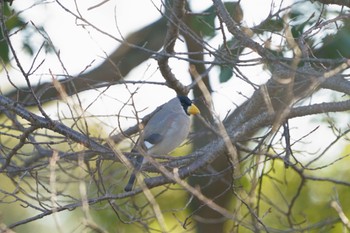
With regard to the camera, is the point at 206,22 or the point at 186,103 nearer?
the point at 206,22

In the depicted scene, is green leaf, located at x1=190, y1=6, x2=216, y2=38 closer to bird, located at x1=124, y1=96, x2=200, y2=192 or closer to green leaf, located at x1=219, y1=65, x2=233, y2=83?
green leaf, located at x1=219, y1=65, x2=233, y2=83

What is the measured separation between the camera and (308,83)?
14.8ft

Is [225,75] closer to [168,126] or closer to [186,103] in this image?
[168,126]

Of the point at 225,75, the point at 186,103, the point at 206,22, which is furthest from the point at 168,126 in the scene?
the point at 206,22

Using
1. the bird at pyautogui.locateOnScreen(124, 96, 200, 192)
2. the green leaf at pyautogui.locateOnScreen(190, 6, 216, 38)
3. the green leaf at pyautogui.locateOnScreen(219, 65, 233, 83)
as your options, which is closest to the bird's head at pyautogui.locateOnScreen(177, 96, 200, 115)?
the bird at pyautogui.locateOnScreen(124, 96, 200, 192)

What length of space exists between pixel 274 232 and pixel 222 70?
1.49 metres

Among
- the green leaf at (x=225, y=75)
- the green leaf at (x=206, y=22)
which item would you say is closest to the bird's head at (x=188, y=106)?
the green leaf at (x=206, y=22)

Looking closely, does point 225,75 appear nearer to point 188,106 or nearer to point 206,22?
point 206,22

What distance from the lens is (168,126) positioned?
5.98 meters

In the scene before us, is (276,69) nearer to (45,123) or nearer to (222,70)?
(222,70)

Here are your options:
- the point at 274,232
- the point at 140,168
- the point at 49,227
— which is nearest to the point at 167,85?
the point at 140,168

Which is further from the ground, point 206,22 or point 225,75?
point 206,22

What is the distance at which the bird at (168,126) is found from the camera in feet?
19.1

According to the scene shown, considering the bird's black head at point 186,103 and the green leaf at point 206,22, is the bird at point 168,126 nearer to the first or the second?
the bird's black head at point 186,103
